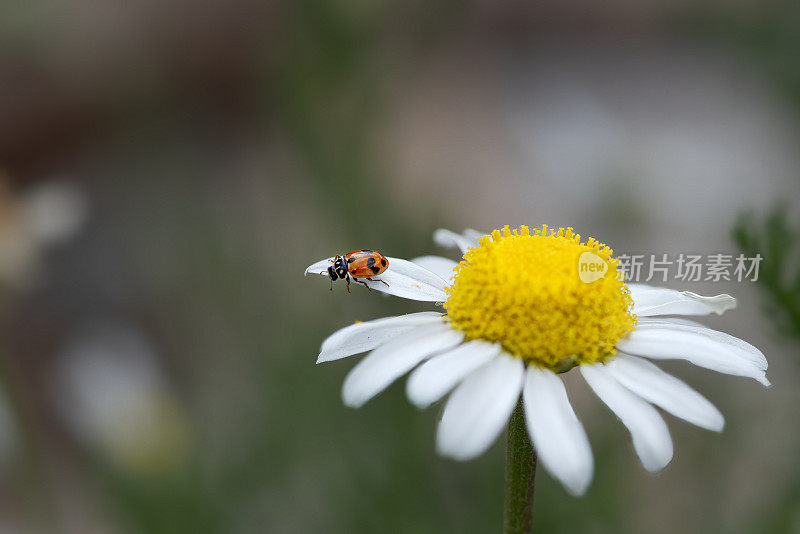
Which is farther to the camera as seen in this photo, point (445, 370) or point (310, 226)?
point (310, 226)

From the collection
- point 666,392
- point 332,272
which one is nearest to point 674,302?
point 666,392

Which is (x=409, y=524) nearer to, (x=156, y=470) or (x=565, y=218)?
(x=156, y=470)

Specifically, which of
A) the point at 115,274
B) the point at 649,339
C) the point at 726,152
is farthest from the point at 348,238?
the point at 726,152

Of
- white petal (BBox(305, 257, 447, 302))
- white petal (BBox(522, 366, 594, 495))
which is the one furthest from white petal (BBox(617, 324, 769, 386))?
white petal (BBox(305, 257, 447, 302))

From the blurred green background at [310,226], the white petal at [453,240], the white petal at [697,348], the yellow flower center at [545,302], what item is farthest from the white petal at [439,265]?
the blurred green background at [310,226]

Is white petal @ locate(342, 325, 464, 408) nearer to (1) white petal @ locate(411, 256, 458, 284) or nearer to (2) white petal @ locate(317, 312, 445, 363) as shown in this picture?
(2) white petal @ locate(317, 312, 445, 363)

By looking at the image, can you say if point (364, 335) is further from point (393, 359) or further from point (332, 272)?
point (332, 272)
